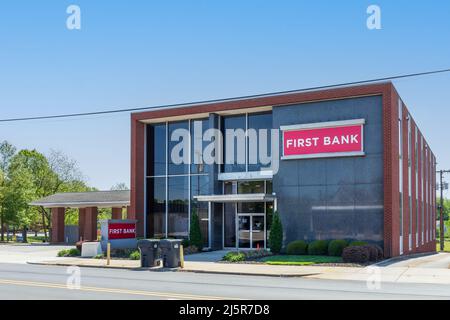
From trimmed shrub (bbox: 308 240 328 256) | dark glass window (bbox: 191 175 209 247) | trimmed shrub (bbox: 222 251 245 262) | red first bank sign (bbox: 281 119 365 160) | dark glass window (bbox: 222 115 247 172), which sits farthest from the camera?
dark glass window (bbox: 191 175 209 247)

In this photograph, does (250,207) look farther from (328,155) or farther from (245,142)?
(328,155)

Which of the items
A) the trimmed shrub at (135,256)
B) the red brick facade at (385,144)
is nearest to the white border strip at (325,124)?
the red brick facade at (385,144)

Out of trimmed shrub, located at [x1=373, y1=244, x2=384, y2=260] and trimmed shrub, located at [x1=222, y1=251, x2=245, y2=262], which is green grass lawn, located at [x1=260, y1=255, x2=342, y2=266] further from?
trimmed shrub, located at [x1=373, y1=244, x2=384, y2=260]

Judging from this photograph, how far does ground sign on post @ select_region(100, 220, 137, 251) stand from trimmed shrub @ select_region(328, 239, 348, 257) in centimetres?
1187

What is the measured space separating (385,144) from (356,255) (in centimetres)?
625

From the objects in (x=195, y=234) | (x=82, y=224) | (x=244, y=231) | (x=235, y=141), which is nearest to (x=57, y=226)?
(x=82, y=224)

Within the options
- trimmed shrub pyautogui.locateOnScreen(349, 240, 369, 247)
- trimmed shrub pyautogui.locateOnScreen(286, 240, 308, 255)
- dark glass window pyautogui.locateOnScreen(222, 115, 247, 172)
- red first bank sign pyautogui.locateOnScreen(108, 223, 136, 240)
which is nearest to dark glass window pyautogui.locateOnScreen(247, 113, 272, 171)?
dark glass window pyautogui.locateOnScreen(222, 115, 247, 172)

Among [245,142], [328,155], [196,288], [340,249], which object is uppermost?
[245,142]

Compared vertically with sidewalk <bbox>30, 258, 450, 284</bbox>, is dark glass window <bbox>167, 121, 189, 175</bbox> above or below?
above

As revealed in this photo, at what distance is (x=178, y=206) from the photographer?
34969 millimetres

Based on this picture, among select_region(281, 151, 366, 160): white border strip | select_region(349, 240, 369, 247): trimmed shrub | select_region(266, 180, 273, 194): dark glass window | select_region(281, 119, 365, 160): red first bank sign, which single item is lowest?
select_region(349, 240, 369, 247): trimmed shrub

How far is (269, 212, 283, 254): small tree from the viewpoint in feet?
95.5
